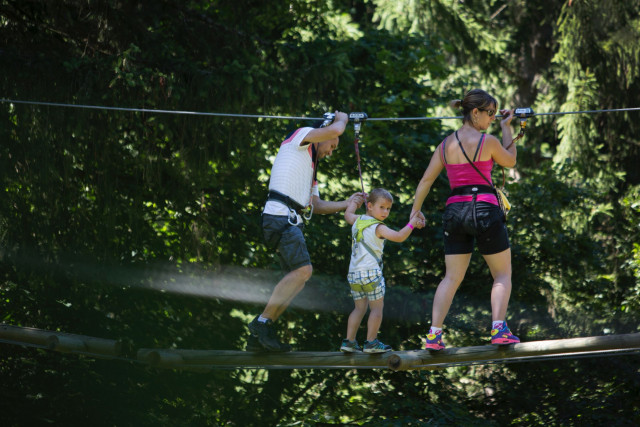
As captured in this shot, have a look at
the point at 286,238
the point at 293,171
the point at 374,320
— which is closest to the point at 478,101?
the point at 293,171

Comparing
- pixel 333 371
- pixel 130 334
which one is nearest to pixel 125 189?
pixel 130 334

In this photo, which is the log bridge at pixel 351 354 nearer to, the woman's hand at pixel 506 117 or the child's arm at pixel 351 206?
the child's arm at pixel 351 206

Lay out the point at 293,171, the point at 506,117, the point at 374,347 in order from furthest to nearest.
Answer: the point at 374,347 → the point at 293,171 → the point at 506,117

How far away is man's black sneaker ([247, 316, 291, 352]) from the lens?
495 cm

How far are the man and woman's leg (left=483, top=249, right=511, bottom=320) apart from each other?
107cm

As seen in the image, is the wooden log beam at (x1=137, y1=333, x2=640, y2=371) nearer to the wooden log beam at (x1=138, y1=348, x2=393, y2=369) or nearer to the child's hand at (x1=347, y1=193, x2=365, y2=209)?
the wooden log beam at (x1=138, y1=348, x2=393, y2=369)

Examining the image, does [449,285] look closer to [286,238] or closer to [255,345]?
[286,238]

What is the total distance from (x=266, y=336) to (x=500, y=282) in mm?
1382

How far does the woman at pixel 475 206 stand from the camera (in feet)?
14.8

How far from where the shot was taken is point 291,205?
4.94 m

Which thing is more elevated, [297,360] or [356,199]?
[356,199]

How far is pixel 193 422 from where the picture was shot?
9.02 metres

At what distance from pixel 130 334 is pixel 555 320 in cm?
481

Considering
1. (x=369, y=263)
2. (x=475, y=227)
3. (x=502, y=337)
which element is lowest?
(x=502, y=337)
